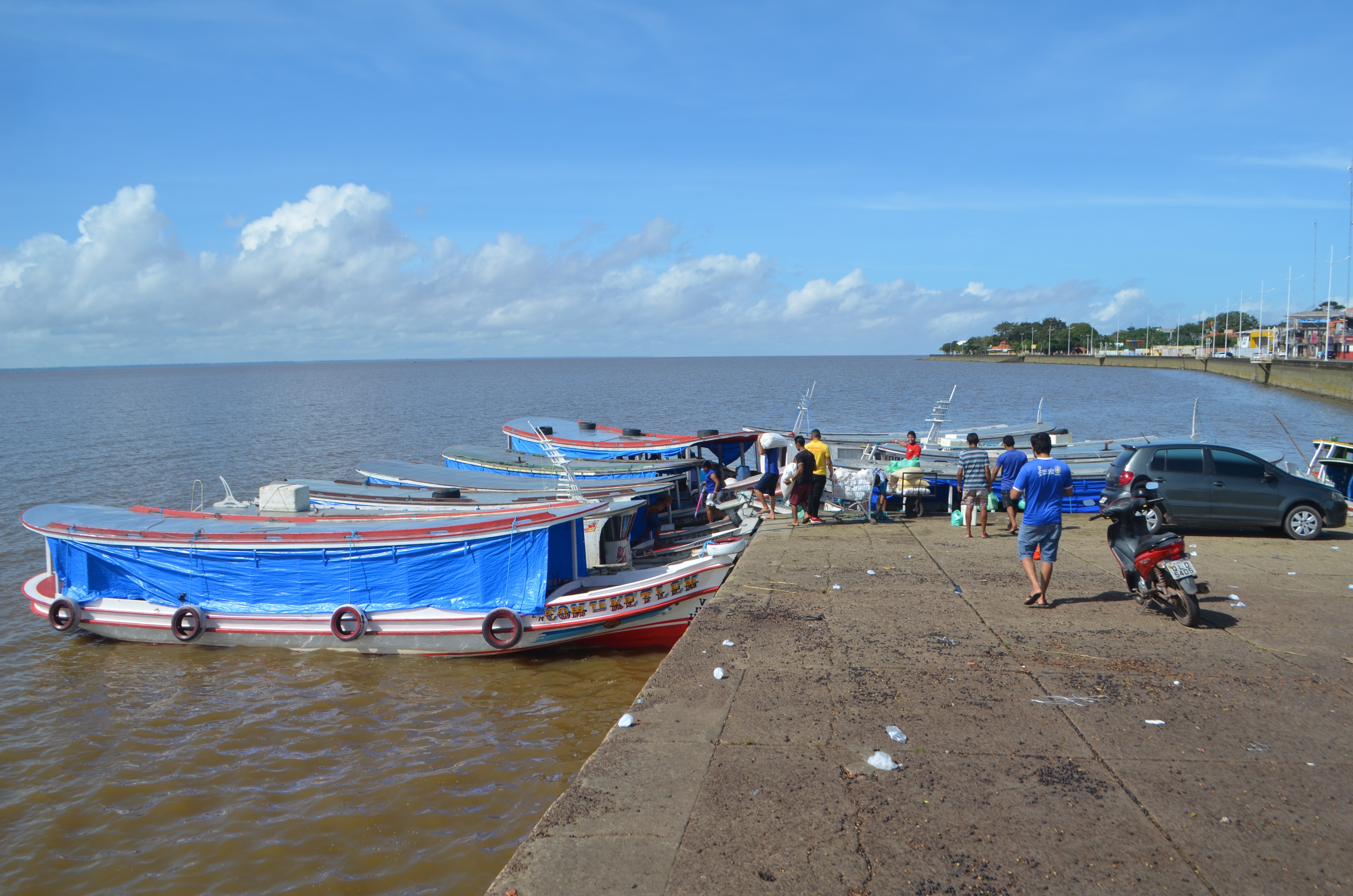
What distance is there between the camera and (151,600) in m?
14.0

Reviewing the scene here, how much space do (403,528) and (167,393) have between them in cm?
11746

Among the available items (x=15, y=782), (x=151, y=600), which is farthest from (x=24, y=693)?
(x=15, y=782)

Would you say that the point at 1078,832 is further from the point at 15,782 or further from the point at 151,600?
the point at 151,600

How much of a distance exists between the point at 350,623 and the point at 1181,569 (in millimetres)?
11861

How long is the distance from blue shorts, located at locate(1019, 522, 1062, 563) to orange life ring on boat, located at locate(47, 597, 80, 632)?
15.7 metres

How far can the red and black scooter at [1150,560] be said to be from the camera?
327 inches

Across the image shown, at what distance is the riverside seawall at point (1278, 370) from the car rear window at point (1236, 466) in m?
64.2

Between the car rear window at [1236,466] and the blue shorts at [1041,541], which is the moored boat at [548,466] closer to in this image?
the blue shorts at [1041,541]

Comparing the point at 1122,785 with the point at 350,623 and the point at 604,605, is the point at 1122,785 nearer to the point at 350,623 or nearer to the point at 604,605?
the point at 604,605

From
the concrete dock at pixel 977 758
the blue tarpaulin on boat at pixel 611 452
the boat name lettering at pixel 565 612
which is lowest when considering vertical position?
the boat name lettering at pixel 565 612

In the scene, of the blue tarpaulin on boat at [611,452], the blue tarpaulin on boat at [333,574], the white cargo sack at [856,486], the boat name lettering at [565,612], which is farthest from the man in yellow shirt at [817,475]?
the blue tarpaulin on boat at [611,452]

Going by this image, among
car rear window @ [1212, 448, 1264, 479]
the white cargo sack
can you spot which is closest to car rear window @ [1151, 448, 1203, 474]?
car rear window @ [1212, 448, 1264, 479]

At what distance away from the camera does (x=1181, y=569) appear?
8.29 m


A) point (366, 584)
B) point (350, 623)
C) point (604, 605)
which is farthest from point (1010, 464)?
point (350, 623)
